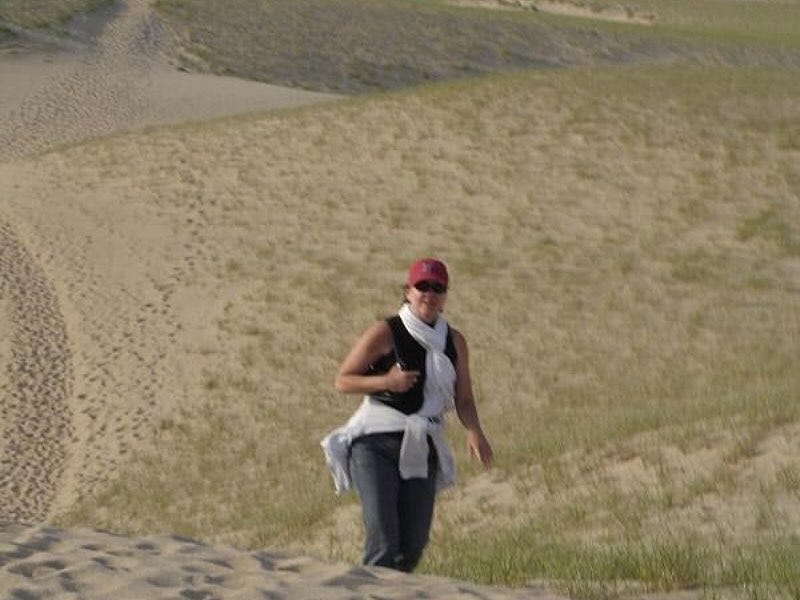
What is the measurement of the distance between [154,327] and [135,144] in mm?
9178

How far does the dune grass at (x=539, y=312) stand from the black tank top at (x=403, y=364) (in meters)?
0.99

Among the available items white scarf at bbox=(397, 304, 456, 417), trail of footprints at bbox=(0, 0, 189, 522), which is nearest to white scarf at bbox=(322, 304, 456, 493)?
white scarf at bbox=(397, 304, 456, 417)

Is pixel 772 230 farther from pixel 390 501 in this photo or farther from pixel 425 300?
pixel 390 501

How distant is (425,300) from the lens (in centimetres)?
829

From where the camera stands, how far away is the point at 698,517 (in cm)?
1059

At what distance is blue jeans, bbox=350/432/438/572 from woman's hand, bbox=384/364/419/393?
23cm

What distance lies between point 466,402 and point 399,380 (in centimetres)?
50

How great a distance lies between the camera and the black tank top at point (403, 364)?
834 centimetres

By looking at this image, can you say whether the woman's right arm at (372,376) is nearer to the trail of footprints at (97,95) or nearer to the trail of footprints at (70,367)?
the trail of footprints at (70,367)

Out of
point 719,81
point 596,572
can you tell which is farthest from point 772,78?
point 596,572

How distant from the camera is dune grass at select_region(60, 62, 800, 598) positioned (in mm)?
11031

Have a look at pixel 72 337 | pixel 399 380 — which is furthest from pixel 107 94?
pixel 399 380

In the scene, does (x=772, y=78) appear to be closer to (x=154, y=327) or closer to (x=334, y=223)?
(x=334, y=223)

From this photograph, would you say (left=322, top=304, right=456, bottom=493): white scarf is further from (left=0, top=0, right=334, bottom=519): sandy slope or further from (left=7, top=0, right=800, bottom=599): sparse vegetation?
(left=0, top=0, right=334, bottom=519): sandy slope
